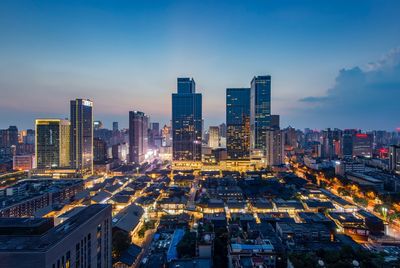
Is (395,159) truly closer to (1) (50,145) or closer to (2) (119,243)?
(2) (119,243)

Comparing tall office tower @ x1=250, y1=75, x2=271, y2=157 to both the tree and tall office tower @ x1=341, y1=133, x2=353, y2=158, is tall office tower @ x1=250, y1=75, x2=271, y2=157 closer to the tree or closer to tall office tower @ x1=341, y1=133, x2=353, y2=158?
tall office tower @ x1=341, y1=133, x2=353, y2=158

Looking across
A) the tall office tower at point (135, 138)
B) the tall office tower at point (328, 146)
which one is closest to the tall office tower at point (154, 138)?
the tall office tower at point (135, 138)

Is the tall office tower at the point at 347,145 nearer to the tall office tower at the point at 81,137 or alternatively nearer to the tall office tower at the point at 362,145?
the tall office tower at the point at 362,145

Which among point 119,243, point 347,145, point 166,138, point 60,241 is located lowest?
point 119,243

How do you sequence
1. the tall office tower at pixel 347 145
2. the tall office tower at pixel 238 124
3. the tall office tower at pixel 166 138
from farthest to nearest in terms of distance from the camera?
the tall office tower at pixel 166 138
the tall office tower at pixel 347 145
the tall office tower at pixel 238 124

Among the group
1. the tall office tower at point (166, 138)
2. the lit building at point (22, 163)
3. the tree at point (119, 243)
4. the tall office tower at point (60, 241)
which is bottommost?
the tree at point (119, 243)

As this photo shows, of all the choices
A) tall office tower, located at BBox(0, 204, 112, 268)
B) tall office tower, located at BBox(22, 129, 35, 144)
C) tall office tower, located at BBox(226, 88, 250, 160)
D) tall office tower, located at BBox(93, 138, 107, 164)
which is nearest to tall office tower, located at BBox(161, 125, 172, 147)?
tall office tower, located at BBox(93, 138, 107, 164)

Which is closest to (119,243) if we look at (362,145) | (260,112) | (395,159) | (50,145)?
(50,145)
